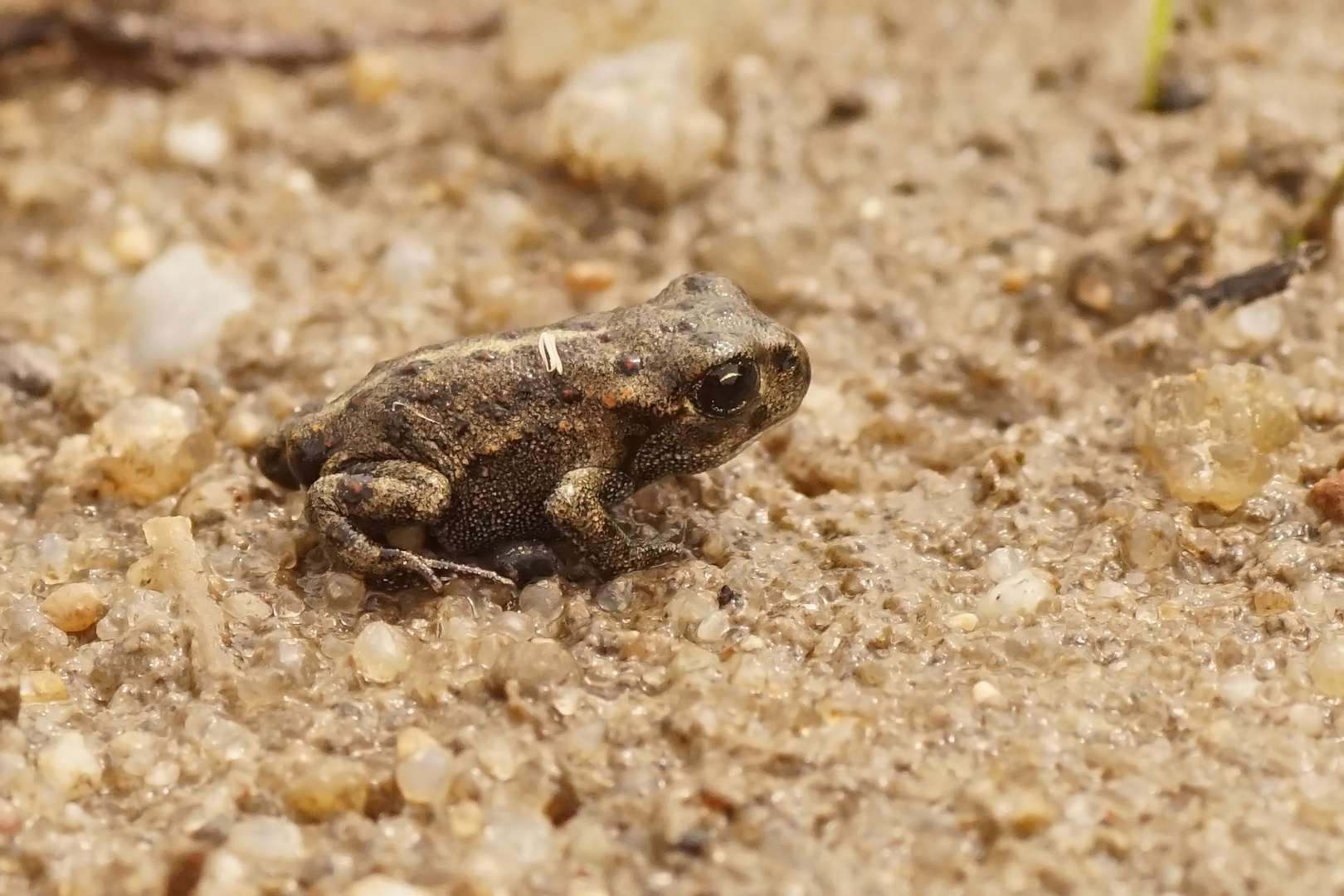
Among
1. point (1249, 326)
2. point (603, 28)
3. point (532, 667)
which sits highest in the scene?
point (603, 28)

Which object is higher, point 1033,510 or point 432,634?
point 1033,510

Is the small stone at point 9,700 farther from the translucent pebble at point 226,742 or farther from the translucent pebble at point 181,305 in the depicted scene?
Result: the translucent pebble at point 181,305

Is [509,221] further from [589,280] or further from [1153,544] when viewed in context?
[1153,544]

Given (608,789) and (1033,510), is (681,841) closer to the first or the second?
(608,789)

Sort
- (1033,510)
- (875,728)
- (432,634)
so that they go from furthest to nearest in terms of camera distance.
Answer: (1033,510) < (432,634) < (875,728)

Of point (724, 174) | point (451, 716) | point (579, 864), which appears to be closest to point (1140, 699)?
point (579, 864)

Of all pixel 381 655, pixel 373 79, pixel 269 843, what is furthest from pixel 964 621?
pixel 373 79

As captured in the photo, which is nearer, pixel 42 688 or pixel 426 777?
pixel 426 777
